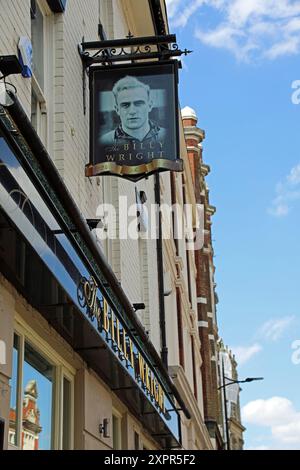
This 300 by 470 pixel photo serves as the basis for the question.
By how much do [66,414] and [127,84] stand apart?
4.52 meters

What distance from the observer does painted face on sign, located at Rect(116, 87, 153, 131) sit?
1100 centimetres

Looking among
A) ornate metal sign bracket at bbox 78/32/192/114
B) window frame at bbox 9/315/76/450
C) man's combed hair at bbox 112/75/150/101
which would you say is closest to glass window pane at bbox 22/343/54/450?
window frame at bbox 9/315/76/450

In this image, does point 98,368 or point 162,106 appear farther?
point 162,106

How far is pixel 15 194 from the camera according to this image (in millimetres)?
6547

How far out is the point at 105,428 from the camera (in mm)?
10625

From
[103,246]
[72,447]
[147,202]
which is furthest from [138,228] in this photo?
[72,447]

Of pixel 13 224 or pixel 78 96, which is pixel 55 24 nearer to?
pixel 78 96

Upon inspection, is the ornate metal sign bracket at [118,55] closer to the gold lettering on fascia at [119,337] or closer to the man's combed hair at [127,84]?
the man's combed hair at [127,84]

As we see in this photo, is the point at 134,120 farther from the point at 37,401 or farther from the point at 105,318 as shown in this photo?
the point at 37,401

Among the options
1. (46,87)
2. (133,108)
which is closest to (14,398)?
(46,87)

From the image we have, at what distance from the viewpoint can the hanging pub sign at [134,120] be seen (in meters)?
10.8

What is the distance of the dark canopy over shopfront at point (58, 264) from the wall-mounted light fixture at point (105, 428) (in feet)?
1.85

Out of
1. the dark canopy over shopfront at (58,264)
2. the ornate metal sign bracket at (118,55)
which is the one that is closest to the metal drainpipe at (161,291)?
the dark canopy over shopfront at (58,264)
